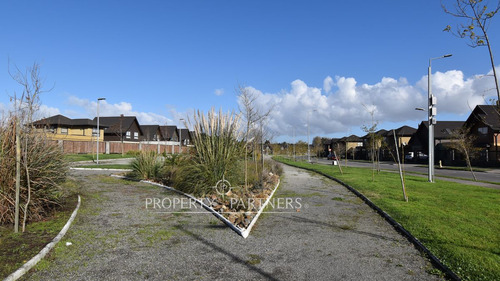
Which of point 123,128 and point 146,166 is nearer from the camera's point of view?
point 146,166

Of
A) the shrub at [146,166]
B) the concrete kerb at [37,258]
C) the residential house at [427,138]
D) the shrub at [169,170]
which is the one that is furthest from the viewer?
the residential house at [427,138]

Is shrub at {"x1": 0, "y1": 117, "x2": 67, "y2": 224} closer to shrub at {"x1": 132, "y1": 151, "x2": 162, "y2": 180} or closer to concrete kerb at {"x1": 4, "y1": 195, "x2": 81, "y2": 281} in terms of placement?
concrete kerb at {"x1": 4, "y1": 195, "x2": 81, "y2": 281}

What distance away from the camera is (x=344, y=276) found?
13.2 ft

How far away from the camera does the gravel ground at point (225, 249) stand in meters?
4.11

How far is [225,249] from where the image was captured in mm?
5129

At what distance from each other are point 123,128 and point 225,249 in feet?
181

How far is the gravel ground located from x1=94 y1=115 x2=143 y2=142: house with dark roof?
50.8m

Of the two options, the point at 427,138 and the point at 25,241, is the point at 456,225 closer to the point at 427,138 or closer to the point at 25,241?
the point at 25,241

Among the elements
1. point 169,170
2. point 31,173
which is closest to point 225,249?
point 31,173

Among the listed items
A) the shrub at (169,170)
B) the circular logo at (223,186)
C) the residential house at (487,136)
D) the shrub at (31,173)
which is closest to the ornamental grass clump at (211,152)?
the circular logo at (223,186)

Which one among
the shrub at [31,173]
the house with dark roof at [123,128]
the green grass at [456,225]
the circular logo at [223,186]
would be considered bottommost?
the green grass at [456,225]

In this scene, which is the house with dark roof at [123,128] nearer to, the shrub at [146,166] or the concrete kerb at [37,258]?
the shrub at [146,166]

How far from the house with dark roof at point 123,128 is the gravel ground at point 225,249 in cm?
5080

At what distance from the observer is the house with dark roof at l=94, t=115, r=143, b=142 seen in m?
A: 54.8
